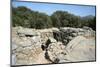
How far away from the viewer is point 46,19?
2.42m

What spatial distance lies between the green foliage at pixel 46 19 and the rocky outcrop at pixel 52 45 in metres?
0.06

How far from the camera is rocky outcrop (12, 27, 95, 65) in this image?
229 centimetres

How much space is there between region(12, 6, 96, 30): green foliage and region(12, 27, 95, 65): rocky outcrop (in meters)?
0.06

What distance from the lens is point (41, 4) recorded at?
240 centimetres

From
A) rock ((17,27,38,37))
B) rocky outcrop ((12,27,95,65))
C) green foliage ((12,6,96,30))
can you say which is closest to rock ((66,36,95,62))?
rocky outcrop ((12,27,95,65))

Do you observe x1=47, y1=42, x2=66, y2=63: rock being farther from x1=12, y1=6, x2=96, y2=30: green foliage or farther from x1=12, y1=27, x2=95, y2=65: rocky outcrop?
x1=12, y1=6, x2=96, y2=30: green foliage

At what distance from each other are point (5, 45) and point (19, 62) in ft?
0.88

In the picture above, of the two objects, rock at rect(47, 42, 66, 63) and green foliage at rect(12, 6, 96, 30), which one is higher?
green foliage at rect(12, 6, 96, 30)

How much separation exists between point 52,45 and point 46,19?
35cm

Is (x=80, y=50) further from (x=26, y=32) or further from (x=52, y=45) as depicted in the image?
(x=26, y=32)

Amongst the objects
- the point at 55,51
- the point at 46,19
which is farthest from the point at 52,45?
the point at 46,19

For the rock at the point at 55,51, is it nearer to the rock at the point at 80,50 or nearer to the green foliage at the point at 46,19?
the rock at the point at 80,50

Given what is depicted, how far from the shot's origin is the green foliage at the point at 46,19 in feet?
7.53

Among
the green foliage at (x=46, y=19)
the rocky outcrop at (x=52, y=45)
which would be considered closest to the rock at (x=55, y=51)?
the rocky outcrop at (x=52, y=45)
